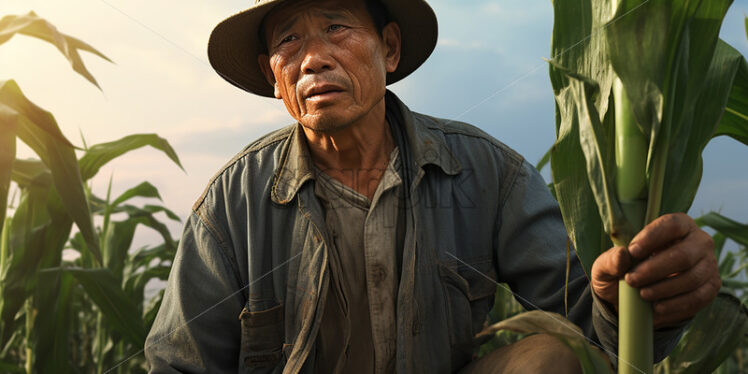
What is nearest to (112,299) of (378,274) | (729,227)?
(378,274)

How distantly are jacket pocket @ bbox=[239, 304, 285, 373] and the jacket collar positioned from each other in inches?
9.4

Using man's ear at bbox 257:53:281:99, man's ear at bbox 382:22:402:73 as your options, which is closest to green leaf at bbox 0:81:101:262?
man's ear at bbox 257:53:281:99

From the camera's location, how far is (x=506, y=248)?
135 centimetres

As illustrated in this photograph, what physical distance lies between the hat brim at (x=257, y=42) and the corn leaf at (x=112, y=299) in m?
0.54

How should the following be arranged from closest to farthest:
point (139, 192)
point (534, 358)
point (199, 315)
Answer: point (534, 358) < point (199, 315) < point (139, 192)

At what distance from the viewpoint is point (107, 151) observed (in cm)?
161

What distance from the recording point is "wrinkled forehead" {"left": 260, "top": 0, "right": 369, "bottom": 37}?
4.11 ft

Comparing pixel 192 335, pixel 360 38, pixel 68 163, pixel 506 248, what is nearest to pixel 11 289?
pixel 68 163

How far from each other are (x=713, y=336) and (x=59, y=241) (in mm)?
1418

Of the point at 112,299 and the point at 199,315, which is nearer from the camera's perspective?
the point at 199,315

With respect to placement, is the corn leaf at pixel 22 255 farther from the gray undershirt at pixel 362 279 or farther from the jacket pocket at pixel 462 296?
the jacket pocket at pixel 462 296

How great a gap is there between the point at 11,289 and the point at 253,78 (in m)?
0.74

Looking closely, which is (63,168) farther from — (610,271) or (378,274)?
(610,271)

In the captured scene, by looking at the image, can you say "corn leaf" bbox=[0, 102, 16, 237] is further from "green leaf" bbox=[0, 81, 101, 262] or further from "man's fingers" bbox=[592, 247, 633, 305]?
"man's fingers" bbox=[592, 247, 633, 305]
